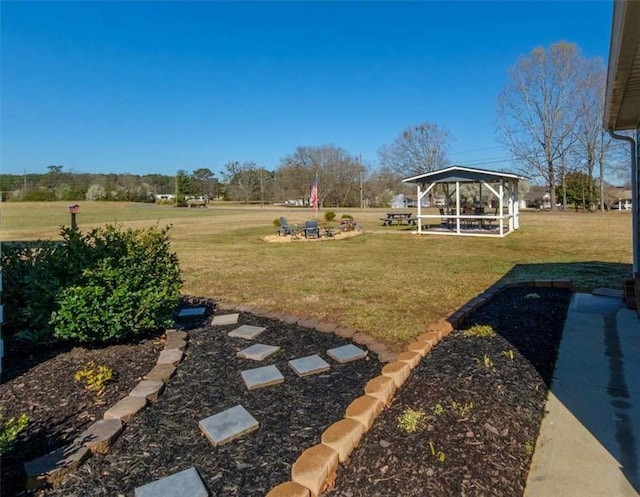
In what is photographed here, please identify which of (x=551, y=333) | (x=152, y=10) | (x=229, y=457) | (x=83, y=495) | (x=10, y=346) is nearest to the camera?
(x=83, y=495)

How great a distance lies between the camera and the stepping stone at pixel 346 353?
3.13 m

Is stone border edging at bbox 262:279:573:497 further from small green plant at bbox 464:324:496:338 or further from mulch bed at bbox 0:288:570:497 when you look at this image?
small green plant at bbox 464:324:496:338

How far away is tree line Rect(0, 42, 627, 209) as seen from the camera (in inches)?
1236

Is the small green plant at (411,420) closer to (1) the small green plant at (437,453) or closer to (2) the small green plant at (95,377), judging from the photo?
(1) the small green plant at (437,453)

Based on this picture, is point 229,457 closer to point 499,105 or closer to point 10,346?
point 10,346

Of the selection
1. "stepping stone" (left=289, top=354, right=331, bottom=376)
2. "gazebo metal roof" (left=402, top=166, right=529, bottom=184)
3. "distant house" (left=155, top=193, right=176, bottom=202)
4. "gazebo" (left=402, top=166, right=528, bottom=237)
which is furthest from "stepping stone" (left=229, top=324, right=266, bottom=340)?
"distant house" (left=155, top=193, right=176, bottom=202)

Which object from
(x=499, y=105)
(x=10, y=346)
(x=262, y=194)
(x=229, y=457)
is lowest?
(x=229, y=457)

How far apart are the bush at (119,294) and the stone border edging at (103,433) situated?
42 centimetres

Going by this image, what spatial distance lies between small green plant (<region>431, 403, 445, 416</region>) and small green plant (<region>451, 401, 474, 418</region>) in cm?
7

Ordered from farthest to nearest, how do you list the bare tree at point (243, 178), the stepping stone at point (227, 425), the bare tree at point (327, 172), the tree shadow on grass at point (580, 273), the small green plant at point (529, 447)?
the bare tree at point (243, 178) → the bare tree at point (327, 172) → the tree shadow on grass at point (580, 273) → the stepping stone at point (227, 425) → the small green plant at point (529, 447)

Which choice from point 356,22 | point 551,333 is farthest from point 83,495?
point 356,22

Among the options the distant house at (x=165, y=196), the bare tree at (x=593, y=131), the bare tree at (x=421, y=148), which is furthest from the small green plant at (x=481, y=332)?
the distant house at (x=165, y=196)

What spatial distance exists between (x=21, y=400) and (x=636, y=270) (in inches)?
254

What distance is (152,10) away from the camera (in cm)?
Result: 908
